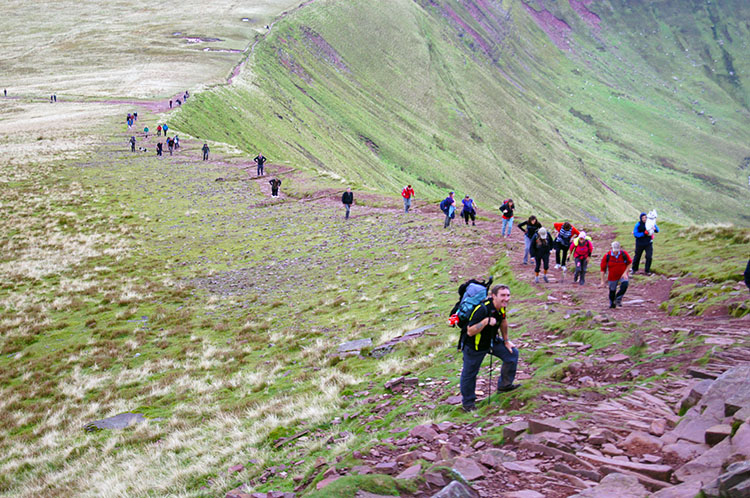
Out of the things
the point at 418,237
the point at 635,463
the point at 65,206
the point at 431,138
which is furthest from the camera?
the point at 431,138

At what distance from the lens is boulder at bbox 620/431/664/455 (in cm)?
740

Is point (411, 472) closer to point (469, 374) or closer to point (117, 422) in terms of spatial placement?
point (469, 374)

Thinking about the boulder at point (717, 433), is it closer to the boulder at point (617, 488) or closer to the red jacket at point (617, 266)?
the boulder at point (617, 488)

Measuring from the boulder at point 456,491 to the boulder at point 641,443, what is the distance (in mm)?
2324

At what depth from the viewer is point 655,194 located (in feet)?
539

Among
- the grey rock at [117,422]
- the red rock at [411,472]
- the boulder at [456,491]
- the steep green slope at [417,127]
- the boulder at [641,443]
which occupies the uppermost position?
the steep green slope at [417,127]

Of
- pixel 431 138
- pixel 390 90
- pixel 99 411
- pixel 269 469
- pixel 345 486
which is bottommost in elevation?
pixel 99 411

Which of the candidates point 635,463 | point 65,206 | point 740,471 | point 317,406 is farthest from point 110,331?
point 65,206

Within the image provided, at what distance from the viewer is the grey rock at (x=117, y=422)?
47.6 ft

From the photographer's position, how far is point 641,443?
7520 mm

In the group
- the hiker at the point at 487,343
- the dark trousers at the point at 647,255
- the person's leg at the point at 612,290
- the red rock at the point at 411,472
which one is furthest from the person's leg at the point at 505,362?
the dark trousers at the point at 647,255

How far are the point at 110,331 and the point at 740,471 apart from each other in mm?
22510

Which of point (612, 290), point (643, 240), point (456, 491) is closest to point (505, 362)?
point (456, 491)

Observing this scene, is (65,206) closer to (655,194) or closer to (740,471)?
(740,471)
